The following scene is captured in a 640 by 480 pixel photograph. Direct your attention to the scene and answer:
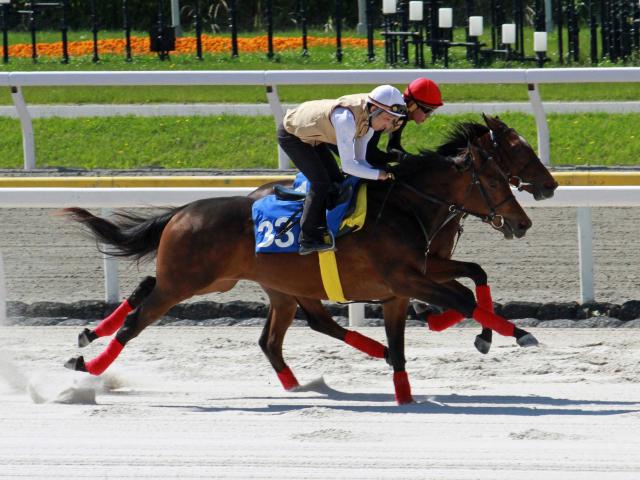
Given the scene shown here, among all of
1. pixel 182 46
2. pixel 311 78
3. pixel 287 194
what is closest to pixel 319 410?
pixel 287 194

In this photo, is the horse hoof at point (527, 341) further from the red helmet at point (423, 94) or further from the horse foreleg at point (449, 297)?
the red helmet at point (423, 94)

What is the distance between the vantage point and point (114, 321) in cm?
771

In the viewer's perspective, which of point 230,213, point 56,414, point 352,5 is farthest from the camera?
point 352,5

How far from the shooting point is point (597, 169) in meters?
13.0

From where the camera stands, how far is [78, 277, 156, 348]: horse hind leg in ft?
25.2

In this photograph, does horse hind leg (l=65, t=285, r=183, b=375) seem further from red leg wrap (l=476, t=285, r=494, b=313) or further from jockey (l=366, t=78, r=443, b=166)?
red leg wrap (l=476, t=285, r=494, b=313)

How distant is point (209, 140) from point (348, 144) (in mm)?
7703

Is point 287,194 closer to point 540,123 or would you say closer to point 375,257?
point 375,257

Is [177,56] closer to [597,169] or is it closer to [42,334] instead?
[597,169]

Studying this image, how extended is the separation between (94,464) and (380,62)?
13.2 m

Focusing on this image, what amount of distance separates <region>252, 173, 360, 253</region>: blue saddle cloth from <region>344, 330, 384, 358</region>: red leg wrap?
2.23 ft

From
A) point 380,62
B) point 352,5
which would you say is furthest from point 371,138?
point 352,5

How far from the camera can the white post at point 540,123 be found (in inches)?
502

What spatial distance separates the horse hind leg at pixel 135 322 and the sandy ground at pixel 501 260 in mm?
1982
